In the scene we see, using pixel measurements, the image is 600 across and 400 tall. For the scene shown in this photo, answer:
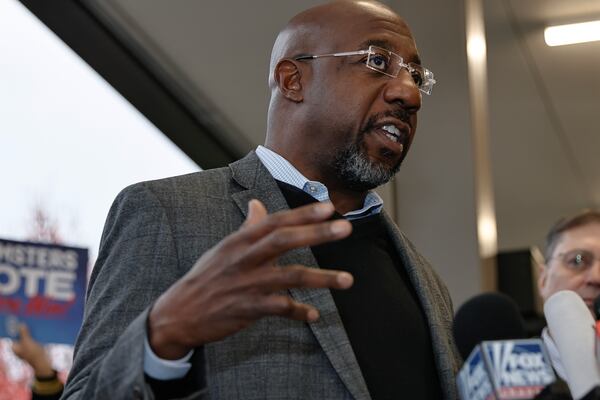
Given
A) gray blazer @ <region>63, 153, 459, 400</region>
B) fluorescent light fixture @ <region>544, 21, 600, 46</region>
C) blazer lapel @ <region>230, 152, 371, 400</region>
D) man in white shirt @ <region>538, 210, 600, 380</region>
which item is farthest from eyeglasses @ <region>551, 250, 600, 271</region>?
fluorescent light fixture @ <region>544, 21, 600, 46</region>

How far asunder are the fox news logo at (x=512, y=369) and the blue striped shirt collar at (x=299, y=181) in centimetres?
89

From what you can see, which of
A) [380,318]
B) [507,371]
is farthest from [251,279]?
[380,318]

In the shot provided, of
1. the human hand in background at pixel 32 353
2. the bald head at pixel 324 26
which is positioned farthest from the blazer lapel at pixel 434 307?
the human hand in background at pixel 32 353

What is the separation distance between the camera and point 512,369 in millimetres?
1007

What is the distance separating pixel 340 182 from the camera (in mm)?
1935

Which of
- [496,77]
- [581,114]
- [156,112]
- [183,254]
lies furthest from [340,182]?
[581,114]

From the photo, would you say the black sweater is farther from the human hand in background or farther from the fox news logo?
the human hand in background

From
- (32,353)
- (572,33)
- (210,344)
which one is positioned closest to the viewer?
(210,344)

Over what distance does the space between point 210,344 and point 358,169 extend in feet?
1.72

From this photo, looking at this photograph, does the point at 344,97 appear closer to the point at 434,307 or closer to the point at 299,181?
the point at 299,181

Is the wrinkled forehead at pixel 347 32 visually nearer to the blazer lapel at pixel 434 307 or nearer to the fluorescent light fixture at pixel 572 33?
the blazer lapel at pixel 434 307

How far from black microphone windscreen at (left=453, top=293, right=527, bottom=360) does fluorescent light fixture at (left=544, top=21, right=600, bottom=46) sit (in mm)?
4317

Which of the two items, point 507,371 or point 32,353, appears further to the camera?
point 32,353

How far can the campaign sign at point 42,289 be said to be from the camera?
126 inches
